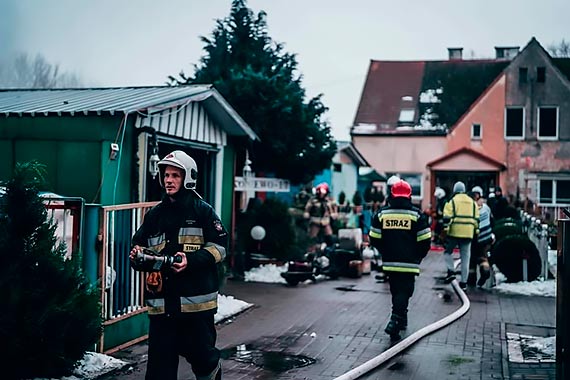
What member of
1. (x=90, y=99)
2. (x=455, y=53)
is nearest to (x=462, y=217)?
(x=90, y=99)

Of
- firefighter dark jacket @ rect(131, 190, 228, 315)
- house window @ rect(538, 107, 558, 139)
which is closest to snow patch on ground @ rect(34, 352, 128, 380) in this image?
firefighter dark jacket @ rect(131, 190, 228, 315)

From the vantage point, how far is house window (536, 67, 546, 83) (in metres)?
32.3

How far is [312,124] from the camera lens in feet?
55.4

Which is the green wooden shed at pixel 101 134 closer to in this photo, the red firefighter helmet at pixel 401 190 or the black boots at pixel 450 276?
the red firefighter helmet at pixel 401 190

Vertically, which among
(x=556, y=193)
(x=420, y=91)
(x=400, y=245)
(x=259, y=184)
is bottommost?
(x=400, y=245)

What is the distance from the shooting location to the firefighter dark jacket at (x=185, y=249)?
558 cm

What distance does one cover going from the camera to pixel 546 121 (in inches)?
1284

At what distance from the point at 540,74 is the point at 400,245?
25.5m

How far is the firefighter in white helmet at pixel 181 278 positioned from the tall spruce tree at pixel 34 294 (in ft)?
3.30

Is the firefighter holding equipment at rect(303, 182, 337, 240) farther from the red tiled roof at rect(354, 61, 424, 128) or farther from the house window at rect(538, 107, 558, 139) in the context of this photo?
the house window at rect(538, 107, 558, 139)

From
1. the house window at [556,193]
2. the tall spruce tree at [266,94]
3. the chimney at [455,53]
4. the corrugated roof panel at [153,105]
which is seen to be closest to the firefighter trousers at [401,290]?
the corrugated roof panel at [153,105]

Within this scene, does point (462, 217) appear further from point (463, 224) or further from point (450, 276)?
point (450, 276)

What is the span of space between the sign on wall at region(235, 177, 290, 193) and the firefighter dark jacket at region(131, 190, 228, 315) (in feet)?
30.8

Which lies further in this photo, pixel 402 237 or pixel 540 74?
pixel 540 74
